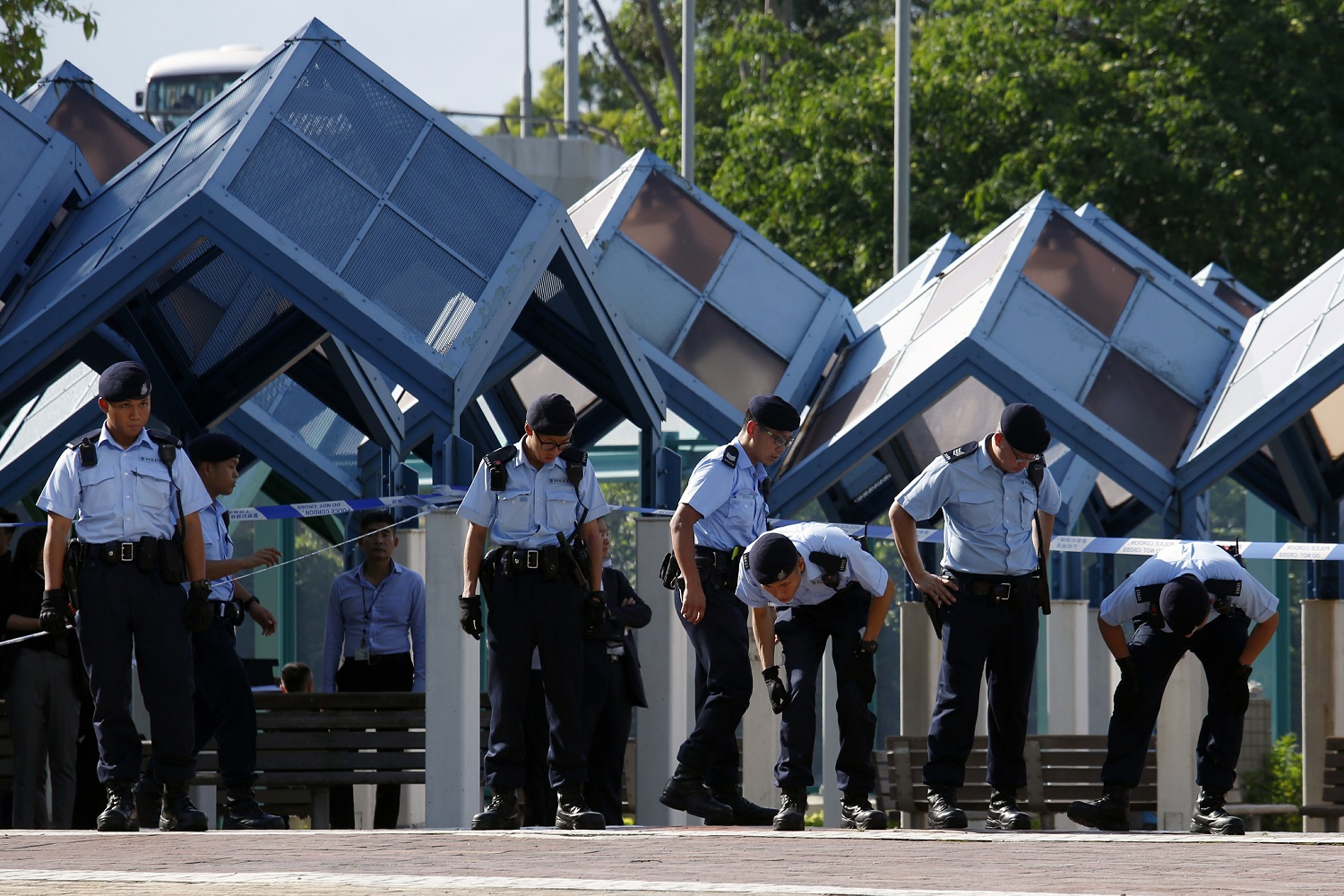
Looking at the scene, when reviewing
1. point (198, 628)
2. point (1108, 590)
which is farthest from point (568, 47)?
point (198, 628)

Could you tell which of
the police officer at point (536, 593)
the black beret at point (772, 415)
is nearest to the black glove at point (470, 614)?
the police officer at point (536, 593)

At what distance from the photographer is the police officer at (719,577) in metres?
8.46

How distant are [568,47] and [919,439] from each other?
19.8 m

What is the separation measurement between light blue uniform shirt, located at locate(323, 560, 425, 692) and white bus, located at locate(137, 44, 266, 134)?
32.3 meters

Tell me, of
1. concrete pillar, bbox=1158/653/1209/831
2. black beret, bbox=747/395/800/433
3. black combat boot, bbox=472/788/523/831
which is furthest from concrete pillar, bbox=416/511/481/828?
concrete pillar, bbox=1158/653/1209/831

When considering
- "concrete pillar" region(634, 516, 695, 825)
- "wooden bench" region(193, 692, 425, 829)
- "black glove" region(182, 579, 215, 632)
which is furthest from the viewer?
"concrete pillar" region(634, 516, 695, 825)

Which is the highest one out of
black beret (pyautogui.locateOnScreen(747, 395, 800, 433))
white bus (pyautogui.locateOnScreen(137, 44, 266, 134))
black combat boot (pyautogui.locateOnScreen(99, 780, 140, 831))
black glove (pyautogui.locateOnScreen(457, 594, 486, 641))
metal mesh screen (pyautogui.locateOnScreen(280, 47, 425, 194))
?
white bus (pyautogui.locateOnScreen(137, 44, 266, 134))

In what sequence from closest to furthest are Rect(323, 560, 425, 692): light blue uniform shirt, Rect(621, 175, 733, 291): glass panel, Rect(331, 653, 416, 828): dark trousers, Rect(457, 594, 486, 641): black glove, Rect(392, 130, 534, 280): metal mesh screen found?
Rect(457, 594, 486, 641): black glove → Rect(392, 130, 534, 280): metal mesh screen → Rect(331, 653, 416, 828): dark trousers → Rect(323, 560, 425, 692): light blue uniform shirt → Rect(621, 175, 733, 291): glass panel

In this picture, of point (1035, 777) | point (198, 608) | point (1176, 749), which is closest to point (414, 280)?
point (198, 608)

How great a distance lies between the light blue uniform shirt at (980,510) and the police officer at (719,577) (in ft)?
2.07

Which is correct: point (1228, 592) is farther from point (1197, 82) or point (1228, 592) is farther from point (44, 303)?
point (1197, 82)

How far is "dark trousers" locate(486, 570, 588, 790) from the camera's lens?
812 cm

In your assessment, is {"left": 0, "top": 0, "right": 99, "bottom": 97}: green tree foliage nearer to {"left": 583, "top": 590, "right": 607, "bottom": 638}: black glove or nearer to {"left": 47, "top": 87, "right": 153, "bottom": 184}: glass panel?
{"left": 47, "top": 87, "right": 153, "bottom": 184}: glass panel

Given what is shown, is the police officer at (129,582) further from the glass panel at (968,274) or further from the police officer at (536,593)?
the glass panel at (968,274)
